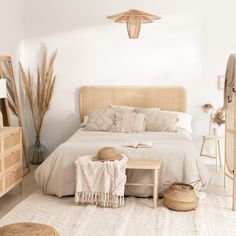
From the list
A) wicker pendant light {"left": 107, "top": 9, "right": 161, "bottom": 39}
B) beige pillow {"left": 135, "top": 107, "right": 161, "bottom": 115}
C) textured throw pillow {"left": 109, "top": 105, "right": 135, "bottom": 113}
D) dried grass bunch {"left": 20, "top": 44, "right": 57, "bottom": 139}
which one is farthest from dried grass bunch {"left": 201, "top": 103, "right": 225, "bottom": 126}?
dried grass bunch {"left": 20, "top": 44, "right": 57, "bottom": 139}

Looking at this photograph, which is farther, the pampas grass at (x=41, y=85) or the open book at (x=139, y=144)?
the pampas grass at (x=41, y=85)

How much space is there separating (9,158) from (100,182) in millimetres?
1009

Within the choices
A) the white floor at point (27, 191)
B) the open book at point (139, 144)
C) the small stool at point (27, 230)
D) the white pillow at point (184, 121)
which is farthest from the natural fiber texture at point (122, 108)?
the small stool at point (27, 230)

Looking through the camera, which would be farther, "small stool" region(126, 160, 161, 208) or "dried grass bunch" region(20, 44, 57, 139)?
"dried grass bunch" region(20, 44, 57, 139)

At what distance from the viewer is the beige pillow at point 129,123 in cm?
586

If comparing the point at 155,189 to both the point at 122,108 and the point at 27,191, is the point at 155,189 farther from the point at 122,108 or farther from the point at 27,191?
the point at 122,108

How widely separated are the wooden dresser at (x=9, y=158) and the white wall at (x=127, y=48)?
1.95m

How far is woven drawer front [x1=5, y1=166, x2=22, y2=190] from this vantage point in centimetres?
463

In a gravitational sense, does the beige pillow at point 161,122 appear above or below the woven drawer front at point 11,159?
above

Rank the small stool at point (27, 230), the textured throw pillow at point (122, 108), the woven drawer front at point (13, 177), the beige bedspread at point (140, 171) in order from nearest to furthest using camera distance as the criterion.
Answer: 1. the small stool at point (27, 230)
2. the woven drawer front at point (13, 177)
3. the beige bedspread at point (140, 171)
4. the textured throw pillow at point (122, 108)

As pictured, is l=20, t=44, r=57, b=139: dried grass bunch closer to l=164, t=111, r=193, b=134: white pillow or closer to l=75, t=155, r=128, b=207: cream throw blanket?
l=164, t=111, r=193, b=134: white pillow

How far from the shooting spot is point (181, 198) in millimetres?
4395

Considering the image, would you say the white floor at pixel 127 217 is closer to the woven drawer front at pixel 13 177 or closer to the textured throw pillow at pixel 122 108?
the woven drawer front at pixel 13 177

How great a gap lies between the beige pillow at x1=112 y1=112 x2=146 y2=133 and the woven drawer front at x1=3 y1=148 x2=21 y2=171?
1.44 metres
